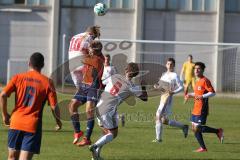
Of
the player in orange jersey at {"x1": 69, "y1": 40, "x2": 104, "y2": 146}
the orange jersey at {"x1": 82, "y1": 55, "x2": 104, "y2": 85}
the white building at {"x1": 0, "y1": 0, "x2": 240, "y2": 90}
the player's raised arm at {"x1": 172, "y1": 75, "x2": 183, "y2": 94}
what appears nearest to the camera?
the player in orange jersey at {"x1": 69, "y1": 40, "x2": 104, "y2": 146}

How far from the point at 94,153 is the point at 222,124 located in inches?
415

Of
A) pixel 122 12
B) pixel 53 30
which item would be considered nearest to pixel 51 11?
pixel 53 30

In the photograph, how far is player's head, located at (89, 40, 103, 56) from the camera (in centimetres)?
1577

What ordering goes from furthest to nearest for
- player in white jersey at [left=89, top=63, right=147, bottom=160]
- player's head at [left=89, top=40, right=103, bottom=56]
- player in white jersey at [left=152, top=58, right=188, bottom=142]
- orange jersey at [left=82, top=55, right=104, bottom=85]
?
player in white jersey at [left=152, top=58, right=188, bottom=142] → orange jersey at [left=82, top=55, right=104, bottom=85] → player's head at [left=89, top=40, right=103, bottom=56] → player in white jersey at [left=89, top=63, right=147, bottom=160]

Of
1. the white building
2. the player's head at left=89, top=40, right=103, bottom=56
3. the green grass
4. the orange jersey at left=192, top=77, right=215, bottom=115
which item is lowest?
the green grass

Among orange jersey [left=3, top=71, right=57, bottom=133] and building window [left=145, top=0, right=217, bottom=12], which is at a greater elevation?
building window [left=145, top=0, right=217, bottom=12]

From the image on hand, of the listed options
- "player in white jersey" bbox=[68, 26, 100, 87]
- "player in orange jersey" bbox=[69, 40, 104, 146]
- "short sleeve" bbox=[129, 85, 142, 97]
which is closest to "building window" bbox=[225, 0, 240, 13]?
"player in white jersey" bbox=[68, 26, 100, 87]

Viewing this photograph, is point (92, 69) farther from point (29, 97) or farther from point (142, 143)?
point (29, 97)

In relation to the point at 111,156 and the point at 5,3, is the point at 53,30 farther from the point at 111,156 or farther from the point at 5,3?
the point at 111,156

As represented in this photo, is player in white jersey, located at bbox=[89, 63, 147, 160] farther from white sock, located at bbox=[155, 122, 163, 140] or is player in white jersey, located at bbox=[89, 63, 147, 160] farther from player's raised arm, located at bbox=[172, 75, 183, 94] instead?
player's raised arm, located at bbox=[172, 75, 183, 94]

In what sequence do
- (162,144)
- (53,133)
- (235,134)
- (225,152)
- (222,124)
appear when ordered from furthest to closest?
(222,124)
(235,134)
(53,133)
(162,144)
(225,152)

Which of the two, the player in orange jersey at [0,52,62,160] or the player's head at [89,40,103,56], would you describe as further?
the player's head at [89,40,103,56]

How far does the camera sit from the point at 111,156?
1543cm

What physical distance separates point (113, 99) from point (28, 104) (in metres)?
3.83
